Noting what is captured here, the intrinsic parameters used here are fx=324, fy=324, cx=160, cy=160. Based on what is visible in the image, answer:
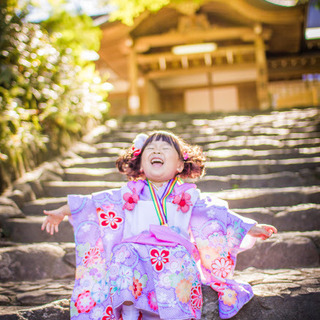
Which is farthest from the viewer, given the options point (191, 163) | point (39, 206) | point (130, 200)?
point (39, 206)

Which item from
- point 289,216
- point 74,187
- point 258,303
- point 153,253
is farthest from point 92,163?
point 258,303

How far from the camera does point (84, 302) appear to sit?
186 cm

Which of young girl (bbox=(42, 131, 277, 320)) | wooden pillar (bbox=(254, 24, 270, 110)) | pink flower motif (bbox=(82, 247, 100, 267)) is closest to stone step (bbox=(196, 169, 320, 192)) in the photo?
young girl (bbox=(42, 131, 277, 320))

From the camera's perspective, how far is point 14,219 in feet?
10.2

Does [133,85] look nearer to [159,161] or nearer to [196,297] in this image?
[159,161]

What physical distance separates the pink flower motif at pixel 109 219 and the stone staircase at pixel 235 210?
520mm

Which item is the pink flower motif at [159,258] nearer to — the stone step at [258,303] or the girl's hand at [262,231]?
the stone step at [258,303]

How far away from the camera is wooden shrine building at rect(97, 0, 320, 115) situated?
9.76 meters

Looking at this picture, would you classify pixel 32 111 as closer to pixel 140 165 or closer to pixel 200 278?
pixel 140 165

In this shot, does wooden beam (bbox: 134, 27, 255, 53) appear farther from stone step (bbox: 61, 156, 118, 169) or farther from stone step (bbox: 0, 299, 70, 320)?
stone step (bbox: 0, 299, 70, 320)

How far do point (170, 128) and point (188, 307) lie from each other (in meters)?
5.01

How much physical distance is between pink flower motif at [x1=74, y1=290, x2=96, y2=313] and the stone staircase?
11cm

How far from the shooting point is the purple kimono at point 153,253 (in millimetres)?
1725

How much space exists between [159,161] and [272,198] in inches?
63.6
